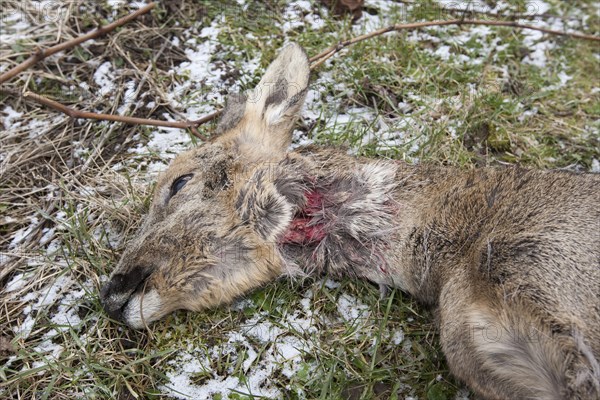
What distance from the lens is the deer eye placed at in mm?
3631

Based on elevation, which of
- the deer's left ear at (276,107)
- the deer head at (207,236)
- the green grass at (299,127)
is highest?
the deer's left ear at (276,107)

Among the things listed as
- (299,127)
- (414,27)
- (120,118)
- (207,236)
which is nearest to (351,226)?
(207,236)

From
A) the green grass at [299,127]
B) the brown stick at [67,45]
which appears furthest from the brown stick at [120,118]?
the brown stick at [67,45]

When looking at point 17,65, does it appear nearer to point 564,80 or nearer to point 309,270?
point 309,270

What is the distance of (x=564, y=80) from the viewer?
5340mm

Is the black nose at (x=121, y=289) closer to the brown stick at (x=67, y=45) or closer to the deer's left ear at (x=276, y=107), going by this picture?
the deer's left ear at (x=276, y=107)

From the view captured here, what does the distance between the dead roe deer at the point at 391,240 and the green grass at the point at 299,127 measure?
0.24 m

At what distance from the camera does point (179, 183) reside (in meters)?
3.65

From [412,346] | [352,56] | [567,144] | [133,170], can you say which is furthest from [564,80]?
[133,170]

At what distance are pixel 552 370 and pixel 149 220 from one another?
228 centimetres

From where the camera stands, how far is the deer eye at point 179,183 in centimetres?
363

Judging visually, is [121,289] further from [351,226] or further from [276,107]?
[276,107]

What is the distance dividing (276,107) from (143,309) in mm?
1534

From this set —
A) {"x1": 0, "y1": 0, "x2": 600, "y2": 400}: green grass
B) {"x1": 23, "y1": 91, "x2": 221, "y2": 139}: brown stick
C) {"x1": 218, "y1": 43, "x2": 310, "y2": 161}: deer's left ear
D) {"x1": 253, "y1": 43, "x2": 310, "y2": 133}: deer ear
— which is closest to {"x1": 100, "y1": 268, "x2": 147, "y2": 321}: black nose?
{"x1": 0, "y1": 0, "x2": 600, "y2": 400}: green grass
